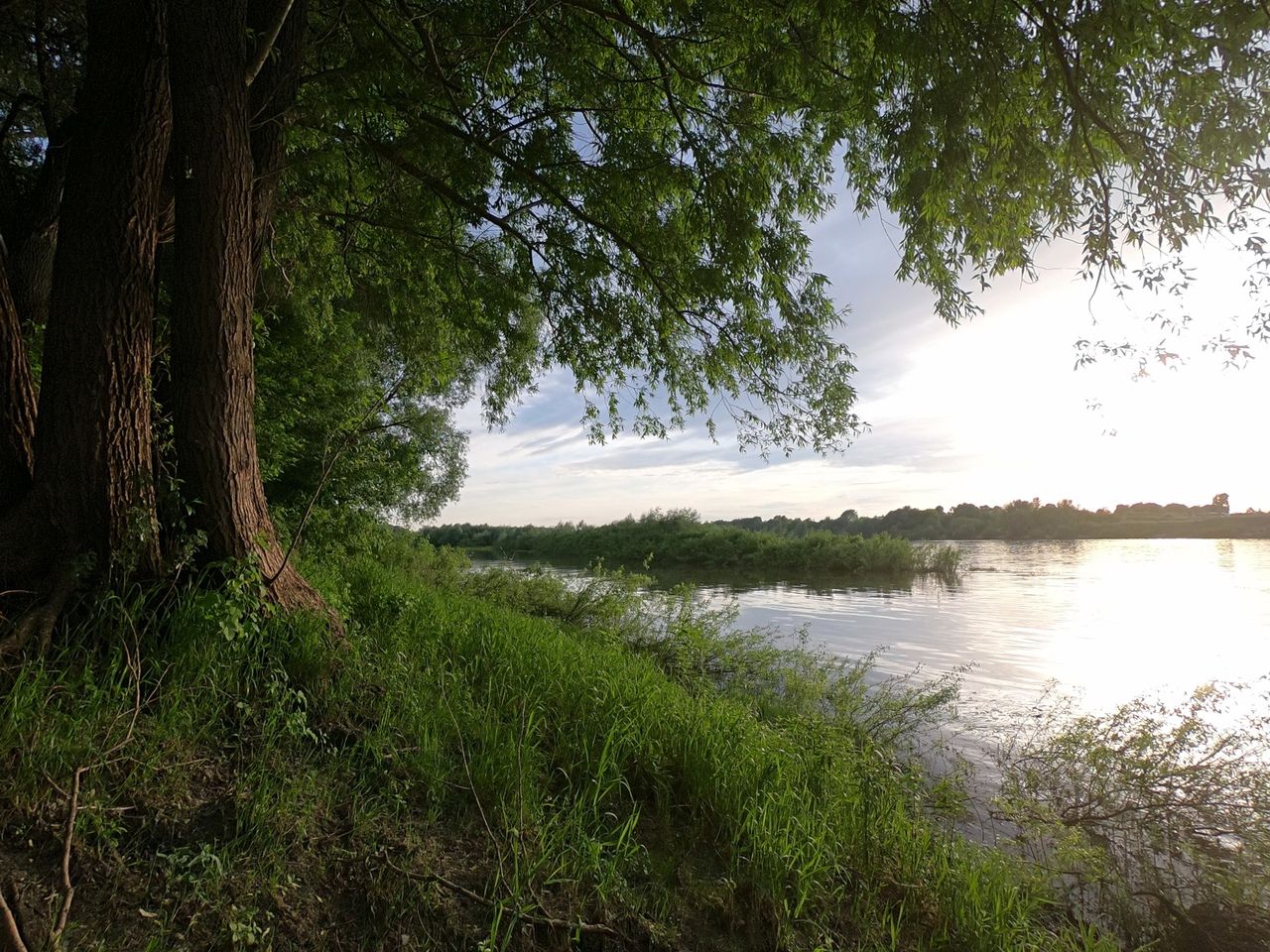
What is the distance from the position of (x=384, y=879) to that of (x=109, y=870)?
860mm

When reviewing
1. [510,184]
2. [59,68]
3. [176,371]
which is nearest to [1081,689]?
[510,184]

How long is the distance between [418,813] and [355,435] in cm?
243

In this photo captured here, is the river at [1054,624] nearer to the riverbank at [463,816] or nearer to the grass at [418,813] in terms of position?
the riverbank at [463,816]

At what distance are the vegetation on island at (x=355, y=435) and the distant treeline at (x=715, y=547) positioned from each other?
10.5 meters

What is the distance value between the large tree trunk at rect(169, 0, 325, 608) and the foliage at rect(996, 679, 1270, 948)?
5173 mm

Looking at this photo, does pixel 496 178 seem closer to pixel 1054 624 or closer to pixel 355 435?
pixel 355 435

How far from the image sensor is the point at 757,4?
4.35 metres

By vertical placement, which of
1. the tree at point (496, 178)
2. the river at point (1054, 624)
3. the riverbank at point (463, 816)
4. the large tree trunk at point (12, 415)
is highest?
the tree at point (496, 178)

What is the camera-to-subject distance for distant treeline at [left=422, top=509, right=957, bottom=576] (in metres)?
26.3

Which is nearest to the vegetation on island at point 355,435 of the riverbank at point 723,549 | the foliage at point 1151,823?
the foliage at point 1151,823

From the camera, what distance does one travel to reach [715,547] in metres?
35.1

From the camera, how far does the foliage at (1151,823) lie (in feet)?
11.0

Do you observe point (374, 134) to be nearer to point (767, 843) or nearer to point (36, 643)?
point (36, 643)

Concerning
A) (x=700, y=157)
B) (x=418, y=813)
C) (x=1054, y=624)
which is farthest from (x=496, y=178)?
(x=1054, y=624)
